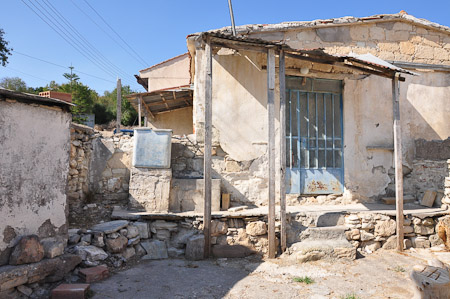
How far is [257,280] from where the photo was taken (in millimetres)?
4020

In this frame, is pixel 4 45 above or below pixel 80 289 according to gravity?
above

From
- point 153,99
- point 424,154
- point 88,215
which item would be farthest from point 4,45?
point 424,154

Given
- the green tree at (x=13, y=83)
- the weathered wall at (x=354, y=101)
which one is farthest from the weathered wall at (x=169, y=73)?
the green tree at (x=13, y=83)

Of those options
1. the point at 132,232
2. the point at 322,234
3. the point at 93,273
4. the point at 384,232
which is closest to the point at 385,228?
the point at 384,232

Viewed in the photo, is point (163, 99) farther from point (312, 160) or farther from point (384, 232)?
point (384, 232)

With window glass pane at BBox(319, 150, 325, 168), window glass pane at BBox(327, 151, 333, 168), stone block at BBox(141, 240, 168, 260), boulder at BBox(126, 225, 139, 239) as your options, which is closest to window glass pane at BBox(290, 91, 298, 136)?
window glass pane at BBox(319, 150, 325, 168)

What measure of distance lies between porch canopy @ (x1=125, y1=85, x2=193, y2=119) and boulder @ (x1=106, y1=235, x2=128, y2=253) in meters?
5.43

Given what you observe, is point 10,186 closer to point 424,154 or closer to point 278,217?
point 278,217

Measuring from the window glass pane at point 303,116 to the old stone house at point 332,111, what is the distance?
2cm

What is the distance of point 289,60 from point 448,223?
435 cm

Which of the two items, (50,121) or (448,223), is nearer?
(50,121)

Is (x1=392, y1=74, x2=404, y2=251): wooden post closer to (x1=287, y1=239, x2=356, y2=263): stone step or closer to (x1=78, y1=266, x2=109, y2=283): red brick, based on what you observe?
(x1=287, y1=239, x2=356, y2=263): stone step

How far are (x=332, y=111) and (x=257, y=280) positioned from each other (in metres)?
4.35

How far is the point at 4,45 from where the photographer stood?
13992mm
